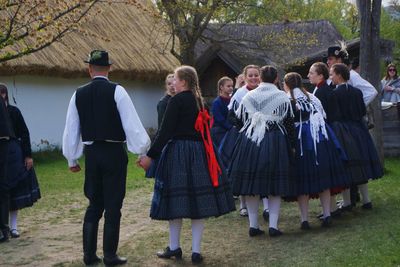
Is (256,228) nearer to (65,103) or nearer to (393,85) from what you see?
(393,85)

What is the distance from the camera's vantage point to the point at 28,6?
1032cm

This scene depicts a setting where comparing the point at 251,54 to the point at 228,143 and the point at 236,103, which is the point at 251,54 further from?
the point at 236,103

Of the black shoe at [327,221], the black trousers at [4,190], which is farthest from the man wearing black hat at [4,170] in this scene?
the black shoe at [327,221]

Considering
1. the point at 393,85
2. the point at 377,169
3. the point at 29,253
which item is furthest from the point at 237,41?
the point at 29,253

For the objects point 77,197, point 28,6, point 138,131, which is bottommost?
point 77,197

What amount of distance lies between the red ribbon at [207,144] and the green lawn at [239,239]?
0.78 meters

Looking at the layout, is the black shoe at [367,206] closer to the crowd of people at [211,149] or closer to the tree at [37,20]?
the crowd of people at [211,149]

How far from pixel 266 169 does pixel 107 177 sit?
1.76 m

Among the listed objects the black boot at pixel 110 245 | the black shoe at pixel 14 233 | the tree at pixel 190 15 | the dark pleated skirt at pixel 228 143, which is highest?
the tree at pixel 190 15

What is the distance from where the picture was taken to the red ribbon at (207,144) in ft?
20.5

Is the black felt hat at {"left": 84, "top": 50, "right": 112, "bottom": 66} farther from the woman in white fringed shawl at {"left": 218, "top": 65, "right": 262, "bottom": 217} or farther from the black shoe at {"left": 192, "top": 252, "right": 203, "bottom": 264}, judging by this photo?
the woman in white fringed shawl at {"left": 218, "top": 65, "right": 262, "bottom": 217}

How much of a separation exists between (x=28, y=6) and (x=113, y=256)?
536 centimetres

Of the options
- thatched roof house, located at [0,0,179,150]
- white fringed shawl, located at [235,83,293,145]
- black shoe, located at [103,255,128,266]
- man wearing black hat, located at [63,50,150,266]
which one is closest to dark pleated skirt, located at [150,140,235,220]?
man wearing black hat, located at [63,50,150,266]

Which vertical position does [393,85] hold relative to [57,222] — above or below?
above
